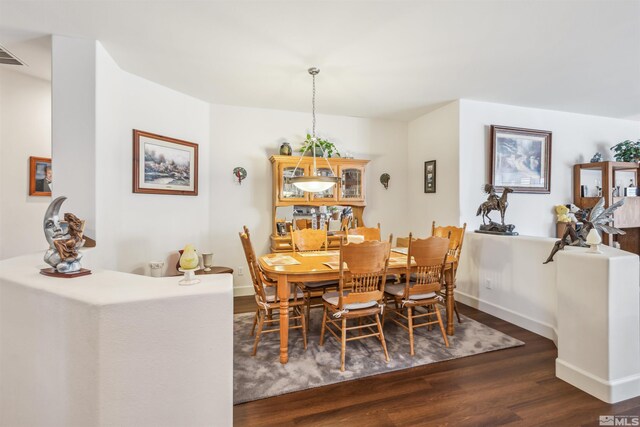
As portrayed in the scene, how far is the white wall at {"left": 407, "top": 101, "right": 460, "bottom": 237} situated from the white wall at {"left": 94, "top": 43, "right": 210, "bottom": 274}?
3115mm

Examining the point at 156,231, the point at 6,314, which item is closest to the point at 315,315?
the point at 156,231

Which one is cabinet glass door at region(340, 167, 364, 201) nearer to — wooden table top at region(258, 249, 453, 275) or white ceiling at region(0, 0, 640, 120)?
white ceiling at region(0, 0, 640, 120)

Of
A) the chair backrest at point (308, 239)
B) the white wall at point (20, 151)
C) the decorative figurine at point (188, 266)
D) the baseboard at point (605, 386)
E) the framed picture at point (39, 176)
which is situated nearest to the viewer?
the decorative figurine at point (188, 266)

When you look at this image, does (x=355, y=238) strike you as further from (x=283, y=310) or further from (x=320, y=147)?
(x=320, y=147)

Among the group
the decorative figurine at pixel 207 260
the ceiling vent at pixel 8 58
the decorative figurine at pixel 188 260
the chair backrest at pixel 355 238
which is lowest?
the decorative figurine at pixel 207 260

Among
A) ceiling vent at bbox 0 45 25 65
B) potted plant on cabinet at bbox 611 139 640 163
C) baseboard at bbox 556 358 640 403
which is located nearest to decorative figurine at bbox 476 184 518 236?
baseboard at bbox 556 358 640 403

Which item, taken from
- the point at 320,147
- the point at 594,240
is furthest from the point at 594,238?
the point at 320,147

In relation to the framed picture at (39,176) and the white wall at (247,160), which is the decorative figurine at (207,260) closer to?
the white wall at (247,160)

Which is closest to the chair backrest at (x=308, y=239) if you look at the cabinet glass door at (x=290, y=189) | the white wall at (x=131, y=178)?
the cabinet glass door at (x=290, y=189)

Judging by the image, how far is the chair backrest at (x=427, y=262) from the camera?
2.49m

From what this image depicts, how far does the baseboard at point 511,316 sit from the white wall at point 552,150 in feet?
3.09

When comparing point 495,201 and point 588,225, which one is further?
point 495,201

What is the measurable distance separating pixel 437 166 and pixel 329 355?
9.74 ft

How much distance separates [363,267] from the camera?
226 centimetres
